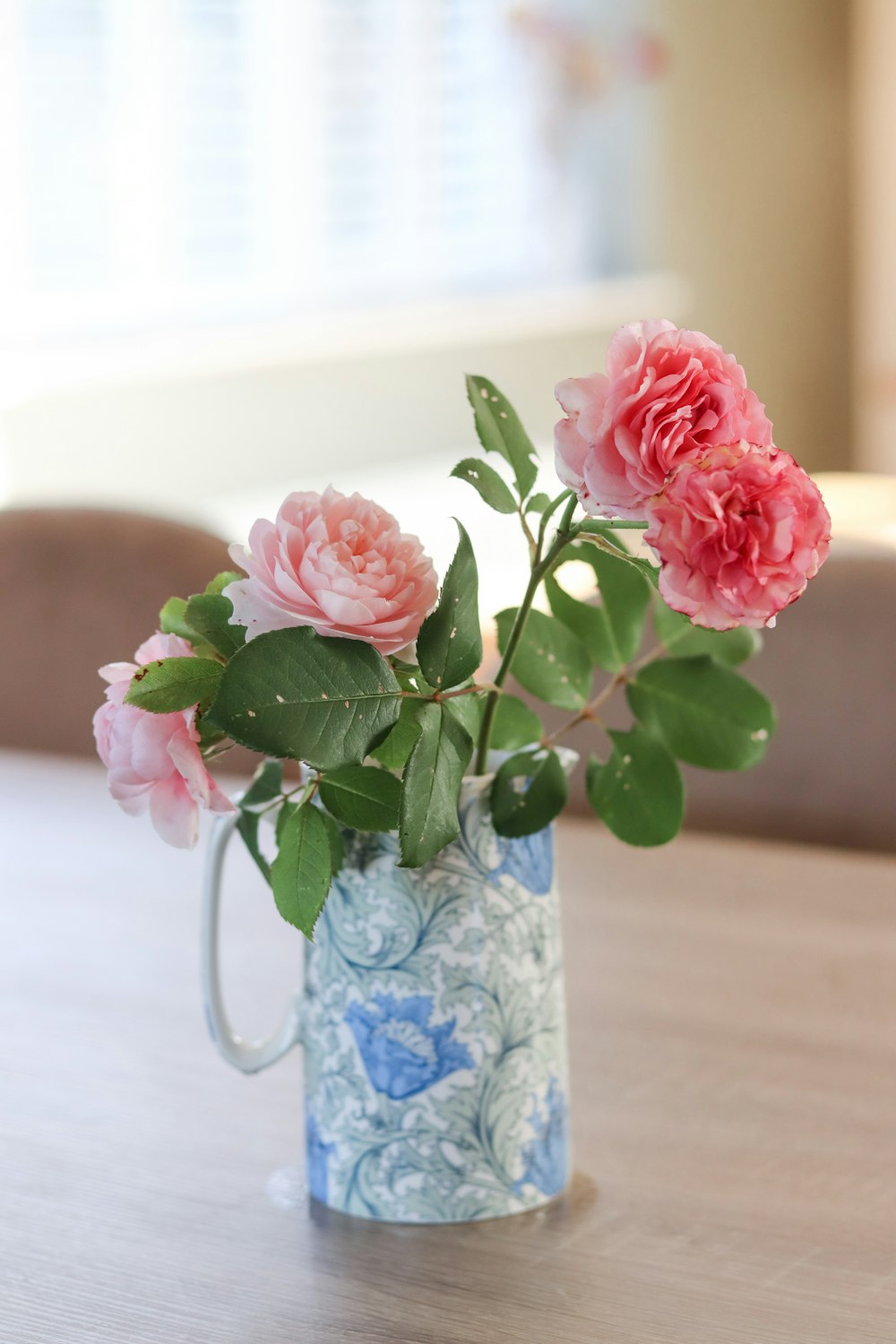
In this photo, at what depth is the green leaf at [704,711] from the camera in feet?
1.93

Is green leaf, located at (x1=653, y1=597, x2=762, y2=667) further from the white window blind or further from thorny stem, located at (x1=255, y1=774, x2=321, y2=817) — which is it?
the white window blind

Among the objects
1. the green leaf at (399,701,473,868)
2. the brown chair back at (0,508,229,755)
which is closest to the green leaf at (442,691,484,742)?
the green leaf at (399,701,473,868)

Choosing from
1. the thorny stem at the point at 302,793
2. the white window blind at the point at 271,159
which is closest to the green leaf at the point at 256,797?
the thorny stem at the point at 302,793

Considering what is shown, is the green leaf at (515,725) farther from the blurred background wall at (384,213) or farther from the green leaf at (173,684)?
the blurred background wall at (384,213)

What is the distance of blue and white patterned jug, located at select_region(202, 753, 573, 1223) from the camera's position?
1.81 feet

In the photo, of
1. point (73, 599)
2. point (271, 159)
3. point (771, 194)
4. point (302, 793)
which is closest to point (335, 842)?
point (302, 793)

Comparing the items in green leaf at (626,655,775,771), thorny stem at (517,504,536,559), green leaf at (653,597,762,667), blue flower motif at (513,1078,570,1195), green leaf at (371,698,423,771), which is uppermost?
thorny stem at (517,504,536,559)

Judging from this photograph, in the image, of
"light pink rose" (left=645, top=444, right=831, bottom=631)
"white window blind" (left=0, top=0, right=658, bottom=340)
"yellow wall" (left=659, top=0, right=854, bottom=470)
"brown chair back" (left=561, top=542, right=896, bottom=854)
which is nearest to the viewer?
"light pink rose" (left=645, top=444, right=831, bottom=631)

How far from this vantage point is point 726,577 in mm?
436

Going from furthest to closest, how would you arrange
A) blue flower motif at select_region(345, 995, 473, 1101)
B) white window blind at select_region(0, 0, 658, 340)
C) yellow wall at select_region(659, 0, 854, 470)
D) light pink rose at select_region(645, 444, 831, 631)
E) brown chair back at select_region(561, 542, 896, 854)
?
yellow wall at select_region(659, 0, 854, 470) → white window blind at select_region(0, 0, 658, 340) → brown chair back at select_region(561, 542, 896, 854) → blue flower motif at select_region(345, 995, 473, 1101) → light pink rose at select_region(645, 444, 831, 631)

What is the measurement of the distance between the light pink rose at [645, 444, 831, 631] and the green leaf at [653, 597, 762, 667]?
17 cm

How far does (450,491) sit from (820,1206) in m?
2.95

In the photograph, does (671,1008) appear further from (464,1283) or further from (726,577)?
(726,577)

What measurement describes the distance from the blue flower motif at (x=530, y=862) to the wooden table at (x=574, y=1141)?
11 centimetres
